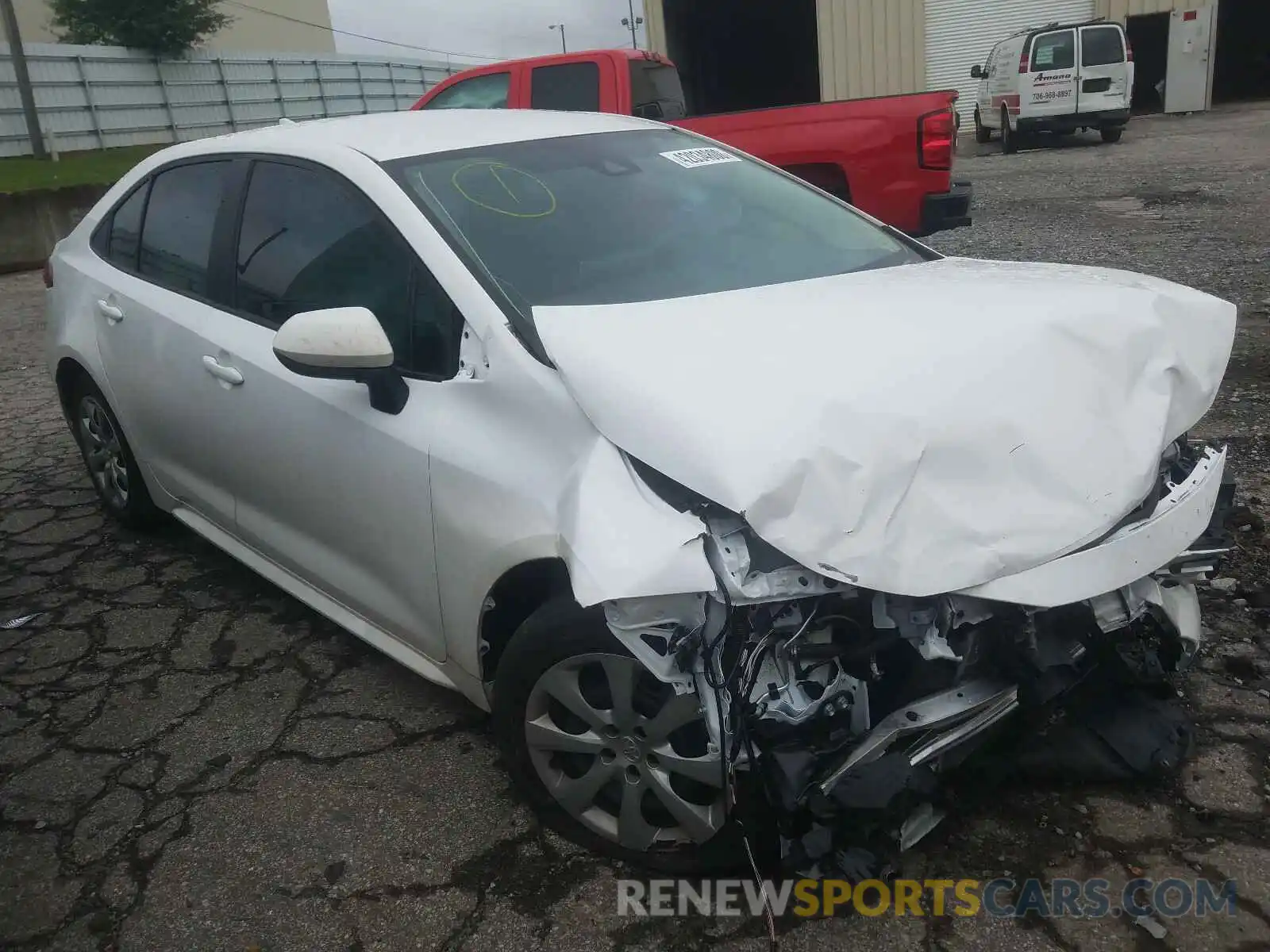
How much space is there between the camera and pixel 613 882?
233 cm

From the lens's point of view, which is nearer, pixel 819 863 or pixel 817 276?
pixel 819 863

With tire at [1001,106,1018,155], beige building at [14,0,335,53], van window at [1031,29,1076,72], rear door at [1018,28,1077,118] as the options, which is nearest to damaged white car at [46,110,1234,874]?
rear door at [1018,28,1077,118]

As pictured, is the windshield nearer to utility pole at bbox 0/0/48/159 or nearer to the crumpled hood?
the crumpled hood

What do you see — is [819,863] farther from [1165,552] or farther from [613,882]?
[1165,552]

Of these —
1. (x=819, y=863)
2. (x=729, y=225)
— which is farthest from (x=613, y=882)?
(x=729, y=225)

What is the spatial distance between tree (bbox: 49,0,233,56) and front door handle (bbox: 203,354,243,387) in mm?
25333

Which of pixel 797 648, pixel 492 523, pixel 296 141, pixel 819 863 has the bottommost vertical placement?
pixel 819 863

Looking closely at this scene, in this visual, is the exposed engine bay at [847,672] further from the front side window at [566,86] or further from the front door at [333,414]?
the front side window at [566,86]

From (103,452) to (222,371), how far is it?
1.46 metres

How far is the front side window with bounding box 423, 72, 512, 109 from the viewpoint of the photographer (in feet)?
27.8

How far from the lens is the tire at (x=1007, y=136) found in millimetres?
17953

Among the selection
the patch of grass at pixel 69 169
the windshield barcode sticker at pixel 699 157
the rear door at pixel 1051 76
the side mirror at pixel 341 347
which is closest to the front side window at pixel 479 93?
the windshield barcode sticker at pixel 699 157

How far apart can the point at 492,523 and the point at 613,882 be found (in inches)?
33.1

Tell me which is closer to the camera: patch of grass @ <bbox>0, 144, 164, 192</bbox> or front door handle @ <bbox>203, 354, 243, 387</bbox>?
front door handle @ <bbox>203, 354, 243, 387</bbox>
